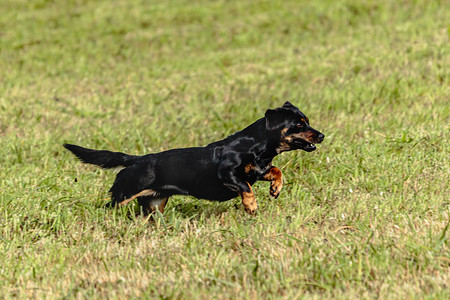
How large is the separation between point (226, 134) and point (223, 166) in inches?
121

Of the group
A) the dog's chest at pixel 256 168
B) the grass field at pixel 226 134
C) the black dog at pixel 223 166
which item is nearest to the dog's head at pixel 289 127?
the black dog at pixel 223 166

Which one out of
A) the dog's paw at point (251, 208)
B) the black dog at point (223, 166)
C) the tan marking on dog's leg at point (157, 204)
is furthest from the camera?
the tan marking on dog's leg at point (157, 204)

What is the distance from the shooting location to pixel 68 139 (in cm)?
769

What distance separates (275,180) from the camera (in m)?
4.70

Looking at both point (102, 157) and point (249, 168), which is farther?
point (102, 157)

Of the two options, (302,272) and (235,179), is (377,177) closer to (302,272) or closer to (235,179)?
(235,179)

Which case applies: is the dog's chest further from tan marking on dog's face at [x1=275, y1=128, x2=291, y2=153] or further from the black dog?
tan marking on dog's face at [x1=275, y1=128, x2=291, y2=153]

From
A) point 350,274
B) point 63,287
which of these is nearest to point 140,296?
point 63,287

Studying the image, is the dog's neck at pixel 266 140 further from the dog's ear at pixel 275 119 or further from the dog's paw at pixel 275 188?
the dog's paw at pixel 275 188

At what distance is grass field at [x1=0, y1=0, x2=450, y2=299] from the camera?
3.69m

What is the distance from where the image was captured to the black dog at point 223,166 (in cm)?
457

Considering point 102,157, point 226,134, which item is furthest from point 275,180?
point 226,134

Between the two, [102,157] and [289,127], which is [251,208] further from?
[102,157]

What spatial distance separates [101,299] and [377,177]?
10.1 feet
